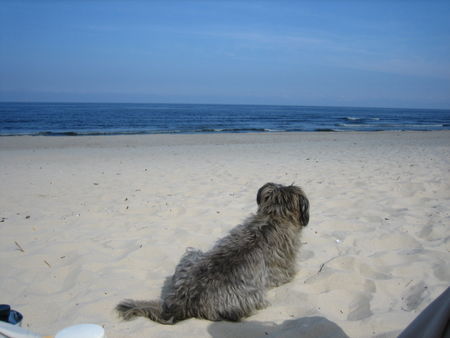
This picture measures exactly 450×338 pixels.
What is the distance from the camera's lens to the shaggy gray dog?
130 inches

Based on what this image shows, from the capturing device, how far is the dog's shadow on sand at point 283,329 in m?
3.02

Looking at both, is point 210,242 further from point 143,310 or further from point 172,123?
point 172,123

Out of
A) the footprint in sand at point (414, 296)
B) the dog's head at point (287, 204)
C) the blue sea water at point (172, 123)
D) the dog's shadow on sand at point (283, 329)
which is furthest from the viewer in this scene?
the blue sea water at point (172, 123)

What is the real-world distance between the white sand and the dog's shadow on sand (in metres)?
0.01

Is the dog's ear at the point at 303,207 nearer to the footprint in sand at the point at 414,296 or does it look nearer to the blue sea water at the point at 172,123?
the footprint in sand at the point at 414,296

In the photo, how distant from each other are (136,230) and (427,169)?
7.97 meters

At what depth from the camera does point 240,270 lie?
11.4ft

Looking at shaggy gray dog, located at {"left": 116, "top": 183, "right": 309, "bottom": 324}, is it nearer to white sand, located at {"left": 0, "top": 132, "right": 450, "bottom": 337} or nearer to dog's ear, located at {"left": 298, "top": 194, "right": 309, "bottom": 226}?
dog's ear, located at {"left": 298, "top": 194, "right": 309, "bottom": 226}

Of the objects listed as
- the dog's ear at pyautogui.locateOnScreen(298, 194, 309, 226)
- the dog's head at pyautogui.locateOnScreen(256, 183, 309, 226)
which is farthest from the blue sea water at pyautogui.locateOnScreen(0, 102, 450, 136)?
the dog's ear at pyautogui.locateOnScreen(298, 194, 309, 226)

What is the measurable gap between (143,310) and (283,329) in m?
1.28

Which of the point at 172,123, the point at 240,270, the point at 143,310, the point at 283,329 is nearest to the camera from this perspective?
the point at 283,329

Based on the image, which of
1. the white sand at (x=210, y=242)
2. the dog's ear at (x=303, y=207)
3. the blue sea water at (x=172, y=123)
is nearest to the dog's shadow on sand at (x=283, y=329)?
the white sand at (x=210, y=242)

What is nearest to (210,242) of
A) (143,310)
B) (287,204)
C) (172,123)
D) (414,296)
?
(287,204)

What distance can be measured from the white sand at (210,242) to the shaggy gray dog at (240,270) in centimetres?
12
